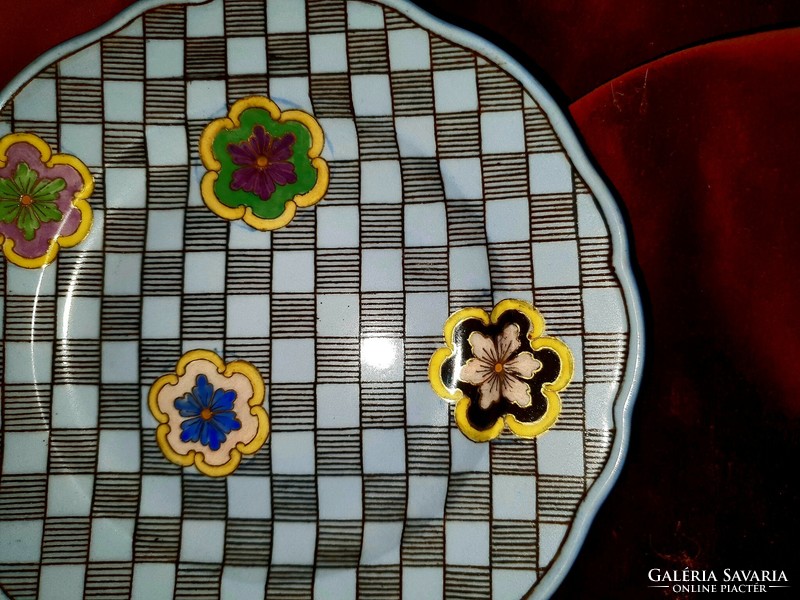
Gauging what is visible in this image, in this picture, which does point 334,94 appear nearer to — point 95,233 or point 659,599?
point 95,233

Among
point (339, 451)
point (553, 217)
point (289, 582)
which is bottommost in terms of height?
point (289, 582)

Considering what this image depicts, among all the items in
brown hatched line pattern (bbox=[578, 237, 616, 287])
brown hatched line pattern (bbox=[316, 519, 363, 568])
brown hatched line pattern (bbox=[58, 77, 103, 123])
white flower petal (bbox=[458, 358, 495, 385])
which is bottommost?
brown hatched line pattern (bbox=[316, 519, 363, 568])

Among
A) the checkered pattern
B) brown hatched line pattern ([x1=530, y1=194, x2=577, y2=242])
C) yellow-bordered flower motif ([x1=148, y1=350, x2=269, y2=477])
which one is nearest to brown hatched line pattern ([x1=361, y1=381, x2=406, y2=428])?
the checkered pattern

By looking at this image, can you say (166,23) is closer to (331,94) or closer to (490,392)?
(331,94)

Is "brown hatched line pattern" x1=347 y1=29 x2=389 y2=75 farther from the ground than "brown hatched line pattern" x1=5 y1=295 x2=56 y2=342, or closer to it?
farther from the ground

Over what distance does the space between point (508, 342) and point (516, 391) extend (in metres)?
0.05

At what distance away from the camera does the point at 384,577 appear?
636 millimetres

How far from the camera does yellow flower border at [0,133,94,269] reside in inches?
24.8

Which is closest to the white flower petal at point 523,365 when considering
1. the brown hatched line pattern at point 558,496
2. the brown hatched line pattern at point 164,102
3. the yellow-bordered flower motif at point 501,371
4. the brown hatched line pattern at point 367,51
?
the yellow-bordered flower motif at point 501,371

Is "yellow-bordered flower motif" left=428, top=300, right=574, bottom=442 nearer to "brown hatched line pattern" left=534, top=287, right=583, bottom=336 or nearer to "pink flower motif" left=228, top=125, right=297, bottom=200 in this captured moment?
"brown hatched line pattern" left=534, top=287, right=583, bottom=336

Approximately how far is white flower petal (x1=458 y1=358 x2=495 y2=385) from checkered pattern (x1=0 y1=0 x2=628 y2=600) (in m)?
0.04

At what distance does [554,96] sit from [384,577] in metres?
0.51

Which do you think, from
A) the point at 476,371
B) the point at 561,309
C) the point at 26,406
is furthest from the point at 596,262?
the point at 26,406

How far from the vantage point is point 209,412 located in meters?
0.67
